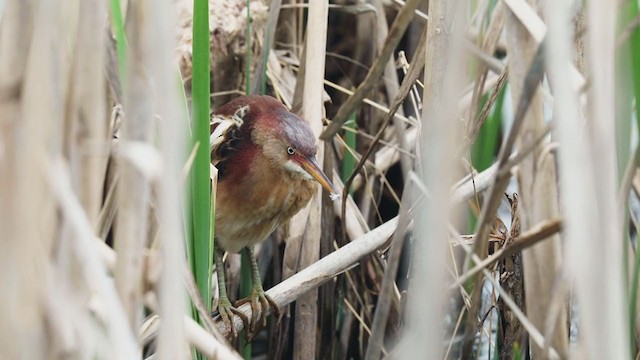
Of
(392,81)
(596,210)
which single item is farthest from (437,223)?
(392,81)

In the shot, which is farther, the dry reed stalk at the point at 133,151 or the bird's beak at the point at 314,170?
the bird's beak at the point at 314,170

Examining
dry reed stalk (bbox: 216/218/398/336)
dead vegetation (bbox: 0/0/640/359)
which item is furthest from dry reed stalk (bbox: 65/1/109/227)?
dry reed stalk (bbox: 216/218/398/336)

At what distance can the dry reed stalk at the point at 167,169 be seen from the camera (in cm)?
91

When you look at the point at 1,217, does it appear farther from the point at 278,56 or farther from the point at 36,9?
the point at 278,56

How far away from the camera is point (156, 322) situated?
1.56 m

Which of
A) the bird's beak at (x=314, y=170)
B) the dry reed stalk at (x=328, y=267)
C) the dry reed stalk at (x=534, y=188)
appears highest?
the dry reed stalk at (x=534, y=188)

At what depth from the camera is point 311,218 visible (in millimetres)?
2092

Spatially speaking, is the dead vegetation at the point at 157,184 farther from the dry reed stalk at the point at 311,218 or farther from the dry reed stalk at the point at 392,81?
the dry reed stalk at the point at 392,81

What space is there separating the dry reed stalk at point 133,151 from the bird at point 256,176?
3.32ft

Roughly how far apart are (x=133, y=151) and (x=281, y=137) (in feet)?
3.57

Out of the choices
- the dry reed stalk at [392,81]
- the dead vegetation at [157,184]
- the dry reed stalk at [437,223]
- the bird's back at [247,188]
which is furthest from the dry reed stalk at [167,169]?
the dry reed stalk at [392,81]

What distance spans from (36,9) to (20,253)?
0.24m

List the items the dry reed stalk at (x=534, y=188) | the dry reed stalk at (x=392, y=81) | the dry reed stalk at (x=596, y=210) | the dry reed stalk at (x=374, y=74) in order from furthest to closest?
1. the dry reed stalk at (x=392, y=81)
2. the dry reed stalk at (x=374, y=74)
3. the dry reed stalk at (x=534, y=188)
4. the dry reed stalk at (x=596, y=210)

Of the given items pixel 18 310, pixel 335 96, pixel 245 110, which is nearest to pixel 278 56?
pixel 335 96
